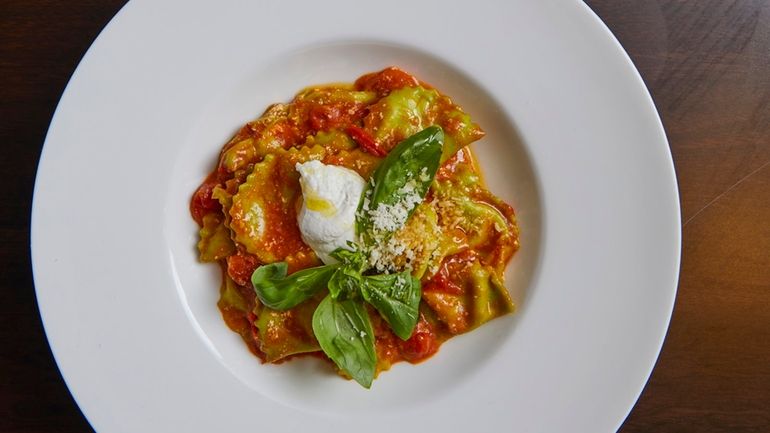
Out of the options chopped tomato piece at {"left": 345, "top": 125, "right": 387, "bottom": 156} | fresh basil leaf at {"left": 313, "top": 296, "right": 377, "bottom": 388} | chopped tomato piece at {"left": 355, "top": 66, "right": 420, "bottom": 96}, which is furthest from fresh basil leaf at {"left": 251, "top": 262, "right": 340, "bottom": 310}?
chopped tomato piece at {"left": 355, "top": 66, "right": 420, "bottom": 96}

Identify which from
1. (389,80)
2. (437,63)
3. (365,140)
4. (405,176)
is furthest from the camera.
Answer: (389,80)

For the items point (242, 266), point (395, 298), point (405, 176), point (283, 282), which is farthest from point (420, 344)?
point (242, 266)

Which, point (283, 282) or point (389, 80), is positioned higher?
point (389, 80)

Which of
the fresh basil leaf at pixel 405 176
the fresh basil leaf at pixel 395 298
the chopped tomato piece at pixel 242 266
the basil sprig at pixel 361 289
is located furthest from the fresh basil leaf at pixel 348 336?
the chopped tomato piece at pixel 242 266

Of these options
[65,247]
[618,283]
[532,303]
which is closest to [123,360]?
[65,247]

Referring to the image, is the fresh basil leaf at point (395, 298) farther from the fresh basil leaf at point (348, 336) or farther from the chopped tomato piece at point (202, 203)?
the chopped tomato piece at point (202, 203)

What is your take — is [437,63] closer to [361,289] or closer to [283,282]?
[361,289]

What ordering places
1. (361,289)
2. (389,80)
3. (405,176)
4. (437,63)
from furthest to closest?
(389,80)
(437,63)
(405,176)
(361,289)

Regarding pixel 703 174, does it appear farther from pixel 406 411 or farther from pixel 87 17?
pixel 87 17
